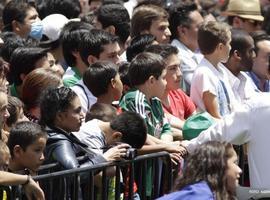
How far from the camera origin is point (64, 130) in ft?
30.7

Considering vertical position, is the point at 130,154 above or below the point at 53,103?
below

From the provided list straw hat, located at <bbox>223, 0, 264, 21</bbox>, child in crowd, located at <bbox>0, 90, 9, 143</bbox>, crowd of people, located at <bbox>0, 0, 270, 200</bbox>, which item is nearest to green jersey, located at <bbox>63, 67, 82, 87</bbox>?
crowd of people, located at <bbox>0, 0, 270, 200</bbox>

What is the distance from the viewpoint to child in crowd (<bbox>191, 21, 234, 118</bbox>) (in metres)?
11.9

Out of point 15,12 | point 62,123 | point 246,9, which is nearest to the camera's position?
Result: point 62,123

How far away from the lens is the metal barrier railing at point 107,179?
28.8 feet

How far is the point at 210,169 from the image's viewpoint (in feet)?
26.3

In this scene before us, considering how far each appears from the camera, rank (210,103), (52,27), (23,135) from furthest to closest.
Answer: (52,27), (210,103), (23,135)

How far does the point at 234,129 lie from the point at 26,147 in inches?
64.2

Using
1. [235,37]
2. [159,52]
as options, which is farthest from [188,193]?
[235,37]

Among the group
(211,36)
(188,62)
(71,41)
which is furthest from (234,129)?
(188,62)

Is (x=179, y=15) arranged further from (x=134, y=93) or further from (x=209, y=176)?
(x=209, y=176)

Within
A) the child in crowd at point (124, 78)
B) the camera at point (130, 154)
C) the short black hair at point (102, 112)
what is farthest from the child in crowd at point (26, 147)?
the child in crowd at point (124, 78)

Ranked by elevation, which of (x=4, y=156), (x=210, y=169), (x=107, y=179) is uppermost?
(x=210, y=169)

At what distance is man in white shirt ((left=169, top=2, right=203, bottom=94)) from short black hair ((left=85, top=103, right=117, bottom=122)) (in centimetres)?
Result: 290
